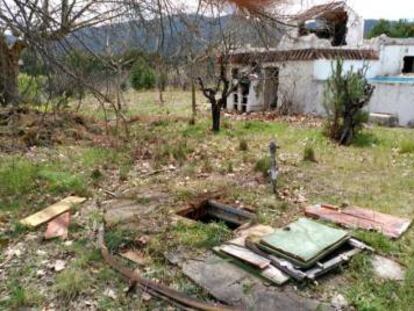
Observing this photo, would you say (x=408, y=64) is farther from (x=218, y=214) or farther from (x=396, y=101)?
(x=218, y=214)

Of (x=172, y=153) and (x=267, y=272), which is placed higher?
(x=172, y=153)

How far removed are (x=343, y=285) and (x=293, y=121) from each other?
8.97 meters

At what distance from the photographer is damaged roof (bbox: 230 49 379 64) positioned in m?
13.5

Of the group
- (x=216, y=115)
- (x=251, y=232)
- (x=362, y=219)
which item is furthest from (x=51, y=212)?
(x=216, y=115)

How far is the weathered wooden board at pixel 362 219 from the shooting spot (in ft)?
14.1

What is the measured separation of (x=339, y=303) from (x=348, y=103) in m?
6.14

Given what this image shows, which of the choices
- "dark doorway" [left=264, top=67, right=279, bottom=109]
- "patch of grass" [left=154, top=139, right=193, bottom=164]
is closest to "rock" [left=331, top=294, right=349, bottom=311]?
"patch of grass" [left=154, top=139, right=193, bottom=164]

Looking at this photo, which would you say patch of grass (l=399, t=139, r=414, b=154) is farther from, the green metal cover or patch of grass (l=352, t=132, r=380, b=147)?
the green metal cover

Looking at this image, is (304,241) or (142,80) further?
(142,80)

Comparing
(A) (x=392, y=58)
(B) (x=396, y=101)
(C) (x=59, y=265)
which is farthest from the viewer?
(A) (x=392, y=58)

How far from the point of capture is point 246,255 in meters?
3.65

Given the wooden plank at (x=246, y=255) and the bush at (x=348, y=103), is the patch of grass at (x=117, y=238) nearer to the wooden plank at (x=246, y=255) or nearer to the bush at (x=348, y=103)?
the wooden plank at (x=246, y=255)

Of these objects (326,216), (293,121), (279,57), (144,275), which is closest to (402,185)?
(326,216)

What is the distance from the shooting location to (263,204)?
4.98 metres
